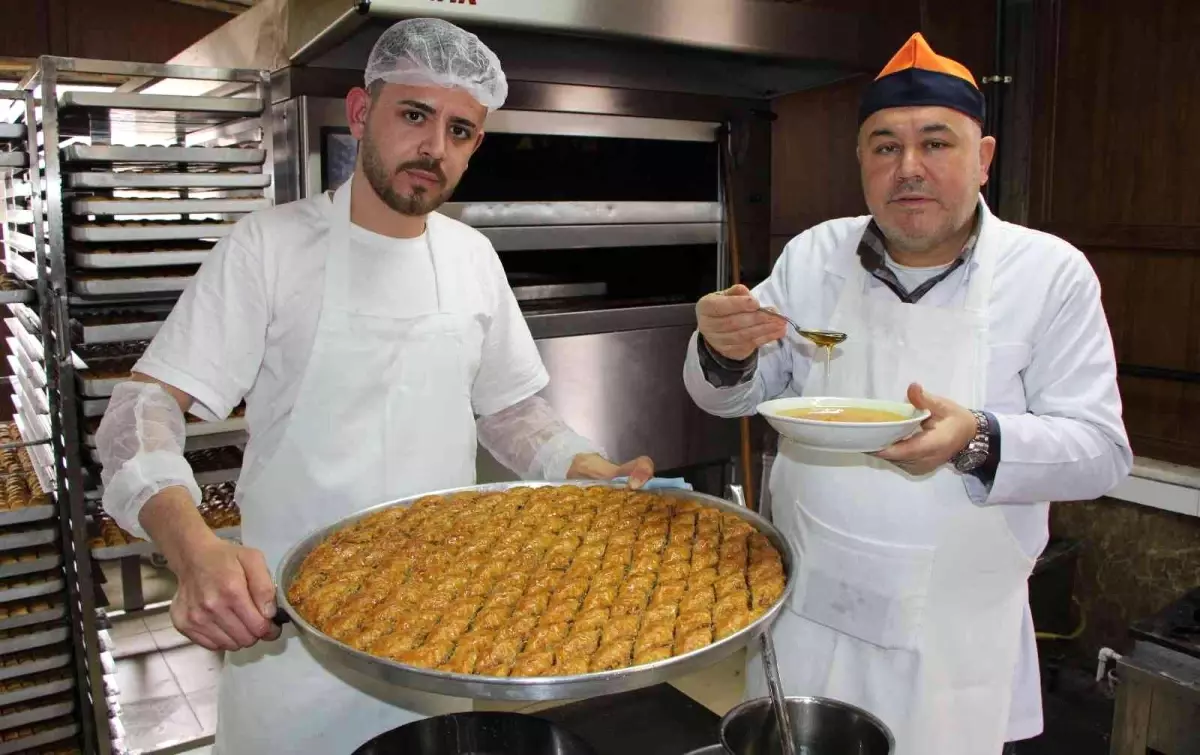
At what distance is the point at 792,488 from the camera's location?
1964mm

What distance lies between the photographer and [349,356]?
74.2 inches

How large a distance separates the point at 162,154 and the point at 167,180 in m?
0.07

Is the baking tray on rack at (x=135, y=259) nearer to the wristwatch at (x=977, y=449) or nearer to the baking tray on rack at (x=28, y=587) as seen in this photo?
the baking tray on rack at (x=28, y=587)

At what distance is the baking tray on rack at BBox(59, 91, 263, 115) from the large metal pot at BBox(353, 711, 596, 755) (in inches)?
78.4

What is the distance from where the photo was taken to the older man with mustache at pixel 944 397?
172cm

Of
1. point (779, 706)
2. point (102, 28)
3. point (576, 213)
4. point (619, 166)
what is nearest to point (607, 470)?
point (779, 706)

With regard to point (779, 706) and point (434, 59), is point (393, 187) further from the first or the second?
point (779, 706)

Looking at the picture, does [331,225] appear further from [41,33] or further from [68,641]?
[41,33]

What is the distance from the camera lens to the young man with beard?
1.82 m

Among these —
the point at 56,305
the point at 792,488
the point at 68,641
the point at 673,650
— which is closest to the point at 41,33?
the point at 56,305

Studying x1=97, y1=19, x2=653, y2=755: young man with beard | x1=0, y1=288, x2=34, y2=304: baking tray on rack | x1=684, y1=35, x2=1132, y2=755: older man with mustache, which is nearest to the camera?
x1=684, y1=35, x2=1132, y2=755: older man with mustache

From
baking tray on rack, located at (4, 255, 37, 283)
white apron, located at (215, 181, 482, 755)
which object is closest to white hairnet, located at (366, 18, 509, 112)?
white apron, located at (215, 181, 482, 755)

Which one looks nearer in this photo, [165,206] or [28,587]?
[165,206]

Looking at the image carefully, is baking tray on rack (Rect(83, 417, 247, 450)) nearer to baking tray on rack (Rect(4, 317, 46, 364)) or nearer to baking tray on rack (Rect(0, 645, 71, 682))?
baking tray on rack (Rect(4, 317, 46, 364))
